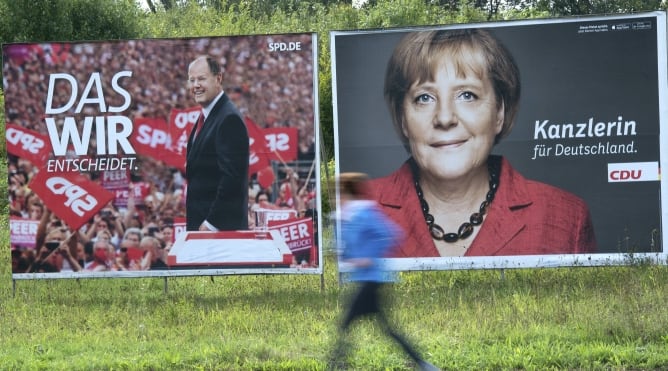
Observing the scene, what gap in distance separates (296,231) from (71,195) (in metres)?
3.34

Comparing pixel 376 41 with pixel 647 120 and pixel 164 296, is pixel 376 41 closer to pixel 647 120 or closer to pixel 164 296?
pixel 647 120

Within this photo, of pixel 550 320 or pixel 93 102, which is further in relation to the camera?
pixel 93 102

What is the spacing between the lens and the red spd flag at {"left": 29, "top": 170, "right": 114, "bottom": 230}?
1245 cm

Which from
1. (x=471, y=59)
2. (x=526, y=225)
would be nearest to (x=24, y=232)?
(x=471, y=59)

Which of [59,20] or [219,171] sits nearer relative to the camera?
[219,171]

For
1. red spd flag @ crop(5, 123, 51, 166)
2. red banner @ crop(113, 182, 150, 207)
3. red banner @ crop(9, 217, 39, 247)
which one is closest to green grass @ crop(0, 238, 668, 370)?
red banner @ crop(9, 217, 39, 247)

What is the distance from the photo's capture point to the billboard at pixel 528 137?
12.2m

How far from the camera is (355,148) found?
1256 cm

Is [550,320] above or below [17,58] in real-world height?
below

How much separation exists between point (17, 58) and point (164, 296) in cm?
410

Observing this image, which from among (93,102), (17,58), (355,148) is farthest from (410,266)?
(17,58)

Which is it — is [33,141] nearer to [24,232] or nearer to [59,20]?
[24,232]

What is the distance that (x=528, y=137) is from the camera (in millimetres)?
12367

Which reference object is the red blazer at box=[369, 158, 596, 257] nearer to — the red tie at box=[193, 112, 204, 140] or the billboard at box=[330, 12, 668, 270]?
the billboard at box=[330, 12, 668, 270]
